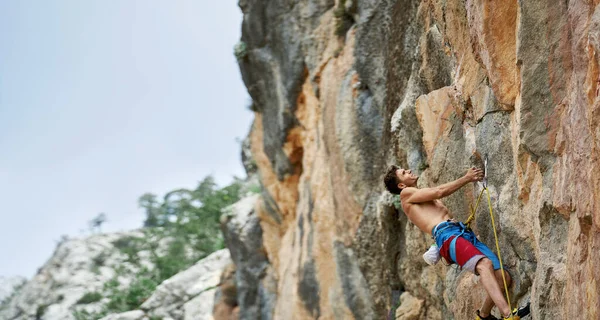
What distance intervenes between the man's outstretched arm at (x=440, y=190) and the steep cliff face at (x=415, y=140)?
19cm

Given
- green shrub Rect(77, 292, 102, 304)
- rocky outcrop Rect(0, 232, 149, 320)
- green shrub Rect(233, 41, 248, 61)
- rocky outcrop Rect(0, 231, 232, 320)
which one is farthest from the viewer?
rocky outcrop Rect(0, 232, 149, 320)

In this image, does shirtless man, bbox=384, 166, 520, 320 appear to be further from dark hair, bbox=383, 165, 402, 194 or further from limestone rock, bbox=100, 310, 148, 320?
limestone rock, bbox=100, 310, 148, 320

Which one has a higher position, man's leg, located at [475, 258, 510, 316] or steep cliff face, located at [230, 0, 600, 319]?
steep cliff face, located at [230, 0, 600, 319]

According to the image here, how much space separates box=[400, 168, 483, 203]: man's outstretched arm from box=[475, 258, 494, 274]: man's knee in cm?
70

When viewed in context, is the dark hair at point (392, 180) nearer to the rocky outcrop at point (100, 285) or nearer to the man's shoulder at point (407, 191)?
the man's shoulder at point (407, 191)

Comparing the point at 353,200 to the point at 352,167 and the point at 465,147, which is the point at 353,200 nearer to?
the point at 352,167

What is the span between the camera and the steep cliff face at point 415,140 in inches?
190

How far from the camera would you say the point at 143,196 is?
46562mm

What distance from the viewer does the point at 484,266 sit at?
20.0ft

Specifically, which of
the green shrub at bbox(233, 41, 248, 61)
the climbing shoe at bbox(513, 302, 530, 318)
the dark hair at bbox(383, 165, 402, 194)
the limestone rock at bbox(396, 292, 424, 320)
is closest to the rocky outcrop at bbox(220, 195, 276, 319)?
the green shrub at bbox(233, 41, 248, 61)

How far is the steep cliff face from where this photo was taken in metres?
4.82

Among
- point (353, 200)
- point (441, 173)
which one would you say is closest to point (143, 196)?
point (353, 200)

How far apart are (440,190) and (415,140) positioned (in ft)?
7.84

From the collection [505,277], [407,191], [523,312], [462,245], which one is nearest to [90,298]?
[407,191]
